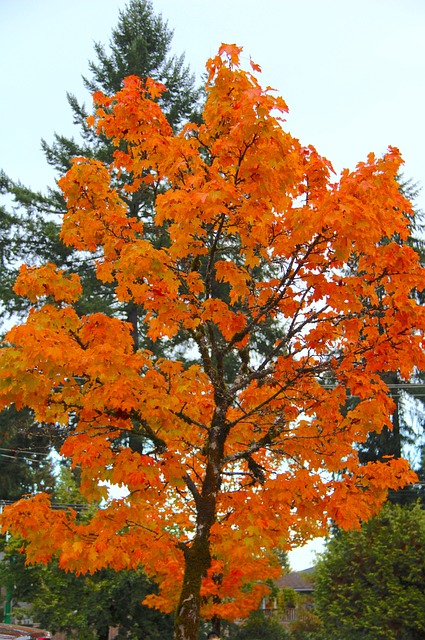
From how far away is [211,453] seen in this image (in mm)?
7801

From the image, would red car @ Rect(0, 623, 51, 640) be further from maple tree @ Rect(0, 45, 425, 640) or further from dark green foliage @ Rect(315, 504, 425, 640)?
maple tree @ Rect(0, 45, 425, 640)

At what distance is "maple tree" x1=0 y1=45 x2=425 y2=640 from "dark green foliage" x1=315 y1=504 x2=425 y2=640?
25.4 feet

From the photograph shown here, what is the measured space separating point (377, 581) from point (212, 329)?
9.88 meters

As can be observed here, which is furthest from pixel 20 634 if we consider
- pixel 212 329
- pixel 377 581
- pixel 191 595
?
pixel 212 329

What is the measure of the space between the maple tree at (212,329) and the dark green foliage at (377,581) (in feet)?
25.4

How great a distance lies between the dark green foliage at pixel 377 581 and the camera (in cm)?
1506

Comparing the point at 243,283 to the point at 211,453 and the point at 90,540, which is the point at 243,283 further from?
the point at 90,540

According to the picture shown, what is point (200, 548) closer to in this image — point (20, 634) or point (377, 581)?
point (377, 581)

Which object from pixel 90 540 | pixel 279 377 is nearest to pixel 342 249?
pixel 279 377

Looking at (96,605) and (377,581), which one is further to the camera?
(96,605)

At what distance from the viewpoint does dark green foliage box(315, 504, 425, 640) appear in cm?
1506

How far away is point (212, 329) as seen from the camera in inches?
318

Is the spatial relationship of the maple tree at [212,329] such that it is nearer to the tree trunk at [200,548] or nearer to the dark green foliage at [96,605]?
the tree trunk at [200,548]

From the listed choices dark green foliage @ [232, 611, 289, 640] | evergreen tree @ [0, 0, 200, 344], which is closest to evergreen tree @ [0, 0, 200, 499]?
evergreen tree @ [0, 0, 200, 344]
